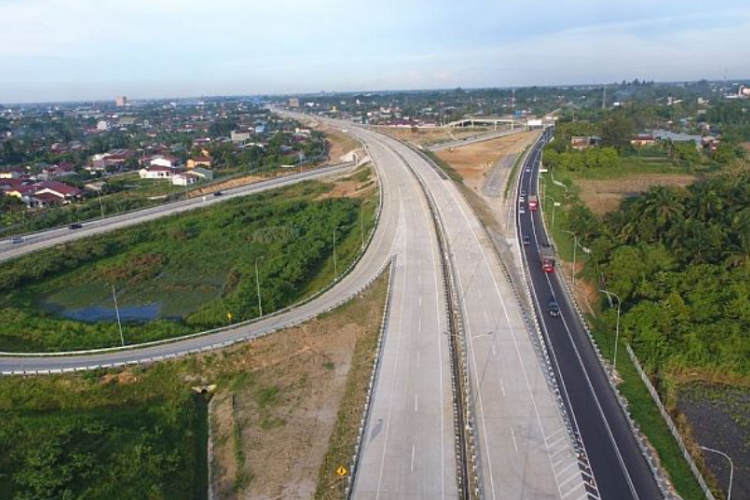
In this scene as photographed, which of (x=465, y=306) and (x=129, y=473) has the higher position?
(x=465, y=306)

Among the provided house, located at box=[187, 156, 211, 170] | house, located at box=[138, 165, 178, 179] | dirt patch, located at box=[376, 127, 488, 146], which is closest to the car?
house, located at box=[138, 165, 178, 179]

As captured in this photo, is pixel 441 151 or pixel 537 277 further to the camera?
pixel 441 151

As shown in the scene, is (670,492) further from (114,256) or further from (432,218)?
(114,256)

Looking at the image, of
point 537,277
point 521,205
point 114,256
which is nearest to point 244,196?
point 114,256

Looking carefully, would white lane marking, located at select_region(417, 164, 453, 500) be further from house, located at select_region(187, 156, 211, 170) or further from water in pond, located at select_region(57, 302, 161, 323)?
house, located at select_region(187, 156, 211, 170)

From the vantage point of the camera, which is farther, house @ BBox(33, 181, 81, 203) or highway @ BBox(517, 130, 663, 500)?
house @ BBox(33, 181, 81, 203)

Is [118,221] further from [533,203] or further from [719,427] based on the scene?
[719,427]

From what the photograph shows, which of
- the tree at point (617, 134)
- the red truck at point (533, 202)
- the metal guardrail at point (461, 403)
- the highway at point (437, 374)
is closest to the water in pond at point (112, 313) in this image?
the highway at point (437, 374)
